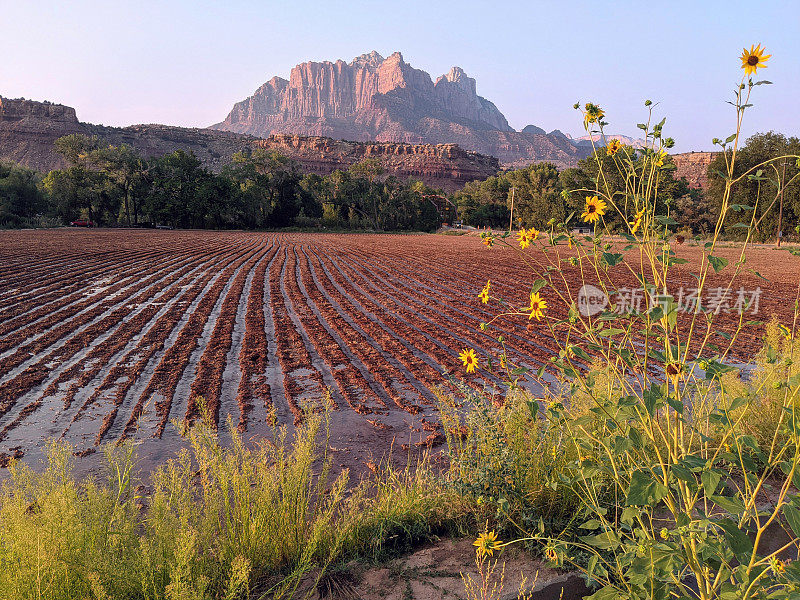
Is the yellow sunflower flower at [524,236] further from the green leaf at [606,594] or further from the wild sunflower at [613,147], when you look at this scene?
the green leaf at [606,594]

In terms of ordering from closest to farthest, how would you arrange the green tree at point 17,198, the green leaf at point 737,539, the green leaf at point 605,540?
the green leaf at point 737,539
the green leaf at point 605,540
the green tree at point 17,198

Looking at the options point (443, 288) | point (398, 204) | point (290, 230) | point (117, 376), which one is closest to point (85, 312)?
point (117, 376)

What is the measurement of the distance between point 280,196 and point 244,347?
52.5 m

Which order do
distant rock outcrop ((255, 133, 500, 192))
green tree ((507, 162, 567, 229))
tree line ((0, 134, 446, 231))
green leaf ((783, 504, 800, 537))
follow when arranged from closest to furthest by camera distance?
1. green leaf ((783, 504, 800, 537))
2. tree line ((0, 134, 446, 231))
3. green tree ((507, 162, 567, 229))
4. distant rock outcrop ((255, 133, 500, 192))

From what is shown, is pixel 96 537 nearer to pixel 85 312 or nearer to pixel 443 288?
pixel 85 312

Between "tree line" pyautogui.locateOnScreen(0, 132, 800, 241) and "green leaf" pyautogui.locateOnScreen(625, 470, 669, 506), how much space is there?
124 ft

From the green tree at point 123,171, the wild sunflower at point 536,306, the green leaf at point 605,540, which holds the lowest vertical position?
the green leaf at point 605,540

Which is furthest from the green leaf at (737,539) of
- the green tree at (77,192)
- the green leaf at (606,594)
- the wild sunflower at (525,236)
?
the green tree at (77,192)

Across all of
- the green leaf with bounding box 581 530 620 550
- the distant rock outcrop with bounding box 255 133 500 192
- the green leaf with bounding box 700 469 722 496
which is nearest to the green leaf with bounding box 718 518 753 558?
the green leaf with bounding box 700 469 722 496

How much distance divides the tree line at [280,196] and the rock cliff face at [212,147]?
25.7 m

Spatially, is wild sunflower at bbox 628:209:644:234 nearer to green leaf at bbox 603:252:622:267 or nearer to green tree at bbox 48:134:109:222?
green leaf at bbox 603:252:622:267

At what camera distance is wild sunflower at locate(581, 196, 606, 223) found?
6.64ft

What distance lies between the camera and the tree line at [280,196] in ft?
138

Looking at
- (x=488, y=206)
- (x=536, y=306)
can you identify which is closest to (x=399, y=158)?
(x=488, y=206)
